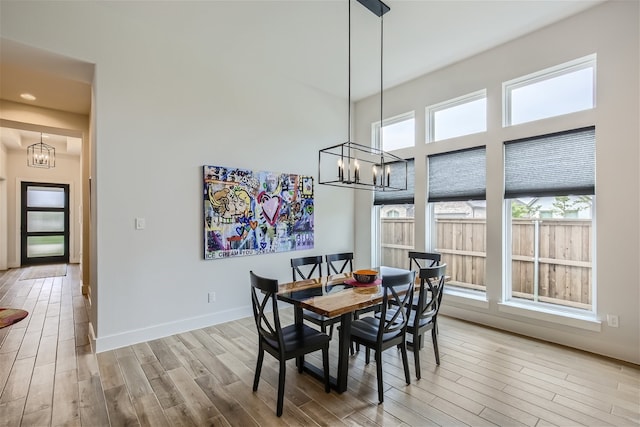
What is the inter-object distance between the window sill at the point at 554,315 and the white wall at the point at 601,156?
12mm

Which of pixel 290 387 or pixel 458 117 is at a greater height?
pixel 458 117

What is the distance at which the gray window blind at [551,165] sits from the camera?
322cm

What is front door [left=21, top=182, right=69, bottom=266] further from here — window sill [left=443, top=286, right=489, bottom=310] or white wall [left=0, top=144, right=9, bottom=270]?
window sill [left=443, top=286, right=489, bottom=310]

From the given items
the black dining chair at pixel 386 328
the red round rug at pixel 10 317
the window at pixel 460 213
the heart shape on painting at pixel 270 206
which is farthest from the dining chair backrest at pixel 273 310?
the window at pixel 460 213

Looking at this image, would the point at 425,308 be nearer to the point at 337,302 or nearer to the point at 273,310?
the point at 337,302

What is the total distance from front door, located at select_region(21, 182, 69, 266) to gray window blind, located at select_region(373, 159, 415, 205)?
8.92 metres

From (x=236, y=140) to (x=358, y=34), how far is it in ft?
6.58

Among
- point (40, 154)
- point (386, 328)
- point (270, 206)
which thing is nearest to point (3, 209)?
point (40, 154)

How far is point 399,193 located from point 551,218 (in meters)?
2.01

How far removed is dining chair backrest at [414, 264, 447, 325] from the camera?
2537mm

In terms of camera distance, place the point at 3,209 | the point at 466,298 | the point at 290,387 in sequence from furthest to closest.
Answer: the point at 3,209
the point at 466,298
the point at 290,387

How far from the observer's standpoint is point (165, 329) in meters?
3.55

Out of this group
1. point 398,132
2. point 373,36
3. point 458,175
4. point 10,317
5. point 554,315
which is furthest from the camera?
point 398,132

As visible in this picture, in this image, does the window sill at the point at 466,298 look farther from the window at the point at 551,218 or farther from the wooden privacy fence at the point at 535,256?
the window at the point at 551,218
